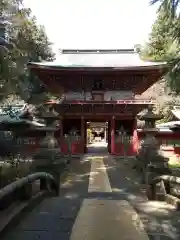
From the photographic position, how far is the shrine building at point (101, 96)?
2433 centimetres

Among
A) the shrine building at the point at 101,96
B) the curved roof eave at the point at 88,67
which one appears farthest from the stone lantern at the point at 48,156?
the shrine building at the point at 101,96

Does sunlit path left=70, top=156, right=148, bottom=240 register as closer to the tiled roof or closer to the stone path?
Answer: the stone path

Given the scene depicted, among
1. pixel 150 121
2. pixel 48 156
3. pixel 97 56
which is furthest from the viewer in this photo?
pixel 97 56

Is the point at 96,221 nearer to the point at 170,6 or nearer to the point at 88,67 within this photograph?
the point at 170,6

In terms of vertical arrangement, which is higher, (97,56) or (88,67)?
(97,56)

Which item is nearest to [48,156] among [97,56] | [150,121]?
[150,121]

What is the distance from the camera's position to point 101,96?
2602 cm

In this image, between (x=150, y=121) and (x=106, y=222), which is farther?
(x=150, y=121)

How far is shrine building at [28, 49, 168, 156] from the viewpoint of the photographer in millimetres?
24328

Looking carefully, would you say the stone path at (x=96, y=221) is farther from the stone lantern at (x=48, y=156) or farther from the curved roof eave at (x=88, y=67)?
the curved roof eave at (x=88, y=67)

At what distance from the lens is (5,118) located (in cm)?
2609

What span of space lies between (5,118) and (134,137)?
389 inches

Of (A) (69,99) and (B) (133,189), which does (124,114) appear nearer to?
(A) (69,99)

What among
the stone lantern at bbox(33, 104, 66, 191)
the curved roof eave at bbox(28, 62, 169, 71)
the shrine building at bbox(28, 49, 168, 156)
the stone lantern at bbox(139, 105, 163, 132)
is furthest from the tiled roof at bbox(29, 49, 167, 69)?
the stone lantern at bbox(33, 104, 66, 191)
